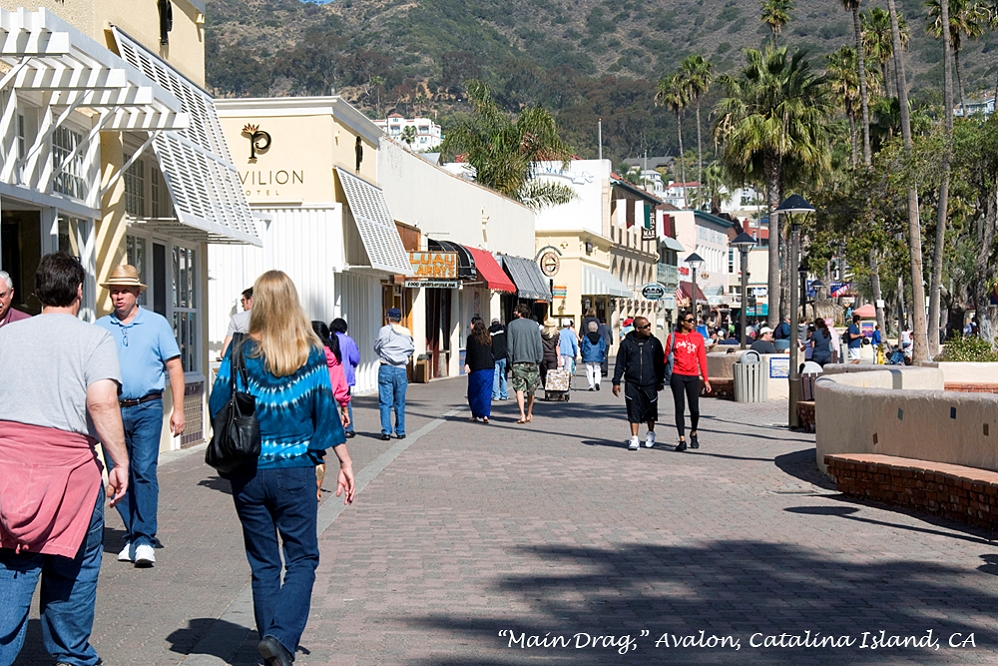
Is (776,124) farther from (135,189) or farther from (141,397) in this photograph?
(141,397)

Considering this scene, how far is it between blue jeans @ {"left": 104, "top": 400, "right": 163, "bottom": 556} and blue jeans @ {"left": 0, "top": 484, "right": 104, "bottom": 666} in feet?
8.93

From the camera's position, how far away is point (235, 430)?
5.13 meters

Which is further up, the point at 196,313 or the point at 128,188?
the point at 128,188

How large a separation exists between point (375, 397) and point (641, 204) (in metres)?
41.7

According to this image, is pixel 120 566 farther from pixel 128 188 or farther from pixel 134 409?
pixel 128 188

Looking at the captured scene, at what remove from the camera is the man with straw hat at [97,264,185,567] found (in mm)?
7855

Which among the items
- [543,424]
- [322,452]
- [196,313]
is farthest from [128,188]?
[322,452]

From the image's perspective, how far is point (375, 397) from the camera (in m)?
24.9

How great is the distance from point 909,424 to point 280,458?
704 cm

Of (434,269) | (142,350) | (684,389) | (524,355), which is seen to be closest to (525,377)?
(524,355)

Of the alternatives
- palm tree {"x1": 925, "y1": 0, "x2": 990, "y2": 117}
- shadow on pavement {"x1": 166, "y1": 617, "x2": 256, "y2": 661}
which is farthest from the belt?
palm tree {"x1": 925, "y1": 0, "x2": 990, "y2": 117}

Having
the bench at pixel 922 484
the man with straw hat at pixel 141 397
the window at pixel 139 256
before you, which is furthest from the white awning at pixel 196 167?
the bench at pixel 922 484

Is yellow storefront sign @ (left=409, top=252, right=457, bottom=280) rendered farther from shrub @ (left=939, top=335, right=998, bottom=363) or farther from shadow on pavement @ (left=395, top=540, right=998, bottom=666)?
shadow on pavement @ (left=395, top=540, right=998, bottom=666)

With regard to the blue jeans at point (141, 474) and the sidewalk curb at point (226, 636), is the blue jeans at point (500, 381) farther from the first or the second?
the blue jeans at point (141, 474)
